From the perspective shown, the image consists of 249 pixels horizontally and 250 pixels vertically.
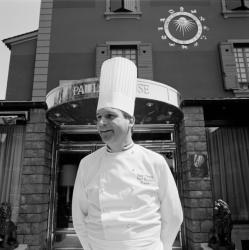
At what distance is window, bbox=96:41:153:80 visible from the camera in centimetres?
839

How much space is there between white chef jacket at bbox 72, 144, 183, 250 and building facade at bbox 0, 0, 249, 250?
4195 millimetres

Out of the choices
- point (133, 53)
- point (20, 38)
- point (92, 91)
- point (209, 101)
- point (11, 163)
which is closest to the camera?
point (92, 91)

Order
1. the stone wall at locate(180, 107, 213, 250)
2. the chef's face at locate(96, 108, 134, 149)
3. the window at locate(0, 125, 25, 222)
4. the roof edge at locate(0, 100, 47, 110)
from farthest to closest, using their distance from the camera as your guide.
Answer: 1. the window at locate(0, 125, 25, 222)
2. the roof edge at locate(0, 100, 47, 110)
3. the stone wall at locate(180, 107, 213, 250)
4. the chef's face at locate(96, 108, 134, 149)

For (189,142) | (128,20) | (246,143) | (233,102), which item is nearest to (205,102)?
(233,102)

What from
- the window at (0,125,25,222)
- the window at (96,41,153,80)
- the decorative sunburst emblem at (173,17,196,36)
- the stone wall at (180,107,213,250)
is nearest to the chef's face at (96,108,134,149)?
the stone wall at (180,107,213,250)

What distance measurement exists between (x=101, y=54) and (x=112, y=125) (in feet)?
23.6

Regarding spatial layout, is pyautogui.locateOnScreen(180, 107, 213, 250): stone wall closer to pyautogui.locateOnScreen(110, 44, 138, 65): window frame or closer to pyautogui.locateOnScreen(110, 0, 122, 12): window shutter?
pyautogui.locateOnScreen(110, 44, 138, 65): window frame

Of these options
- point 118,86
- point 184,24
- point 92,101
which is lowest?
point 118,86

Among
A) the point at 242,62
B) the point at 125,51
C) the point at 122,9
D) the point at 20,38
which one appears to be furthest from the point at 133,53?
the point at 20,38

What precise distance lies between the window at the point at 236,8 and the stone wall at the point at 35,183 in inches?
292

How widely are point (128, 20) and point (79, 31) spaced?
73.5 inches

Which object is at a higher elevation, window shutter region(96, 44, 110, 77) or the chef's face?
window shutter region(96, 44, 110, 77)

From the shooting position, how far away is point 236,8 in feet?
29.5

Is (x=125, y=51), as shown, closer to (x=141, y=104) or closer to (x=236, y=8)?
(x=141, y=104)
